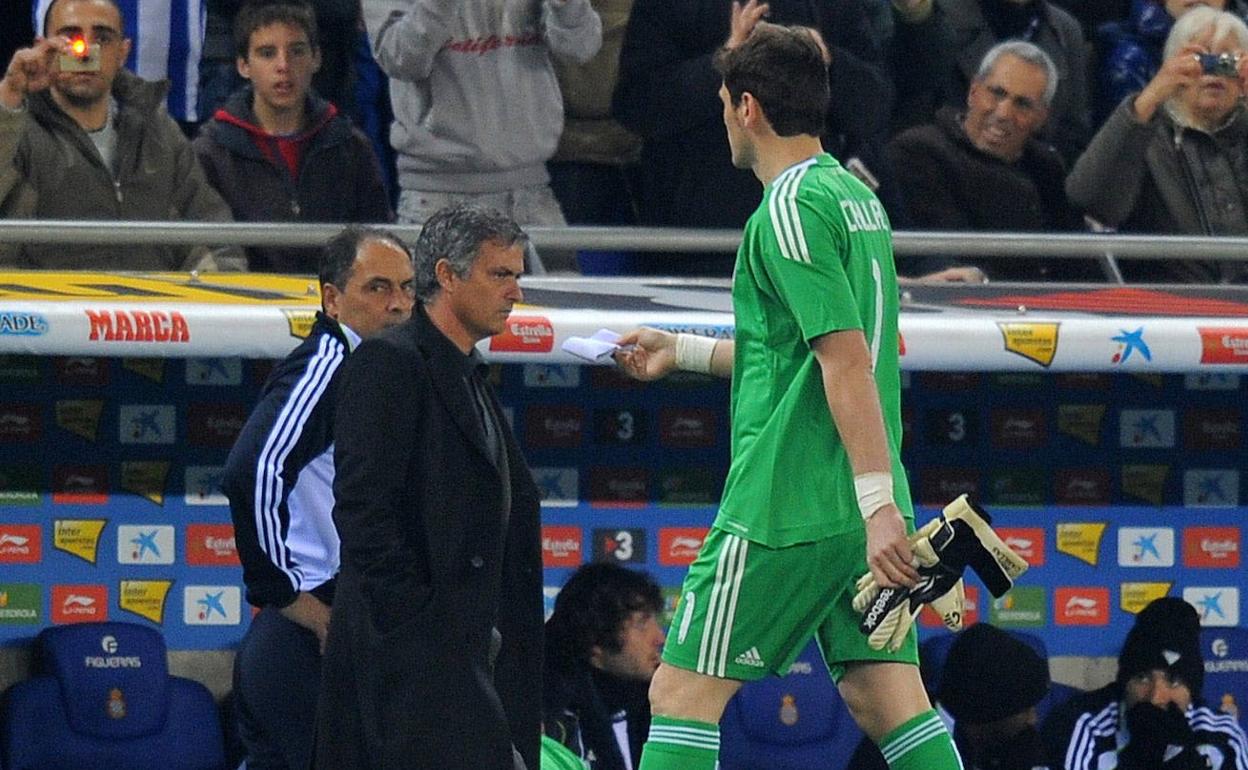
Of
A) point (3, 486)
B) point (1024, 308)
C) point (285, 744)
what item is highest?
point (1024, 308)

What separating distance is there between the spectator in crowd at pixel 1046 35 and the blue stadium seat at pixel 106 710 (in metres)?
3.49

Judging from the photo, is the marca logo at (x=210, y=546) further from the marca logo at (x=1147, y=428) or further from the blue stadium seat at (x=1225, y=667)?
the blue stadium seat at (x=1225, y=667)

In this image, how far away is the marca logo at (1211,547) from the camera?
7824 mm

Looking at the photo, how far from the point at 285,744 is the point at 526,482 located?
112 cm

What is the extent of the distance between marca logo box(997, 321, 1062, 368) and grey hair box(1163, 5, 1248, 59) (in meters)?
1.93

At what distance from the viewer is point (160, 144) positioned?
7480mm

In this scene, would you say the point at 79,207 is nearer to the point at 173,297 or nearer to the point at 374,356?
the point at 173,297

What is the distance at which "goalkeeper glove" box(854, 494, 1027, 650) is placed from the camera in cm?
480

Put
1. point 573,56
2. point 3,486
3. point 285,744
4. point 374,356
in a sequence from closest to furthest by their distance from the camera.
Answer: point 374,356, point 285,744, point 3,486, point 573,56

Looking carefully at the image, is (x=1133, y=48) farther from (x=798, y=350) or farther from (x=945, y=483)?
(x=798, y=350)

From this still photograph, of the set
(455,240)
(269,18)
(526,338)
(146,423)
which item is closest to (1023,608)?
(526,338)

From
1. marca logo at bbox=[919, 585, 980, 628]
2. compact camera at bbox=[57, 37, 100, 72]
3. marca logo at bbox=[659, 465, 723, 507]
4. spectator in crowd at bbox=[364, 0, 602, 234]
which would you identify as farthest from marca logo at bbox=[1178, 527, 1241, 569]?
compact camera at bbox=[57, 37, 100, 72]

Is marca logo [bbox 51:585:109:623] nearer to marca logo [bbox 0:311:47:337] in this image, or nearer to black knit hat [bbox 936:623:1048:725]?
marca logo [bbox 0:311:47:337]

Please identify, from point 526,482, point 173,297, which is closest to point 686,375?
point 173,297
